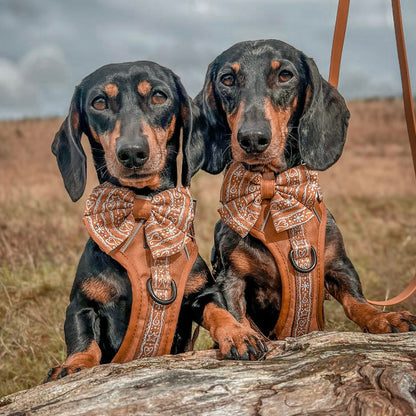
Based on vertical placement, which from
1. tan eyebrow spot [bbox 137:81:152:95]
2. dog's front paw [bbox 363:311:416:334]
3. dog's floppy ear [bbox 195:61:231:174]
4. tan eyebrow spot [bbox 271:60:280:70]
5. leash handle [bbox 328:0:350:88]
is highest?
leash handle [bbox 328:0:350:88]

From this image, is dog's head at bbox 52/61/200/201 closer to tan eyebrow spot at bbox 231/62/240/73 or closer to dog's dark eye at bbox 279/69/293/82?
tan eyebrow spot at bbox 231/62/240/73

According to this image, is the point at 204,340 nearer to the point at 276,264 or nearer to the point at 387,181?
the point at 276,264

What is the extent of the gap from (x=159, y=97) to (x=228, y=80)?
1.49 ft

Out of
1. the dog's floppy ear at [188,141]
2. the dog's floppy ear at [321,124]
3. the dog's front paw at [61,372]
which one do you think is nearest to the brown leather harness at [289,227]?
the dog's floppy ear at [321,124]

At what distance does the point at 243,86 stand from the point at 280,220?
740mm

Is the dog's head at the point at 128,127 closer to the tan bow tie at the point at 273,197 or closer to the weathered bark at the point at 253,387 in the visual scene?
the tan bow tie at the point at 273,197

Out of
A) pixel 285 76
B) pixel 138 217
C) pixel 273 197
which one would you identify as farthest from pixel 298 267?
pixel 285 76

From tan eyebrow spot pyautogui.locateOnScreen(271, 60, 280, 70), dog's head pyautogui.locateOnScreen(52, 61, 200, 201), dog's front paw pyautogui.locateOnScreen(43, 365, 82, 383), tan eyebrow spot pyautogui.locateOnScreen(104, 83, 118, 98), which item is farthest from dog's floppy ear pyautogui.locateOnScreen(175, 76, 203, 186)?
dog's front paw pyautogui.locateOnScreen(43, 365, 82, 383)

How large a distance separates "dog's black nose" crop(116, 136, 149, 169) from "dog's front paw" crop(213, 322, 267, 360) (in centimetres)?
85

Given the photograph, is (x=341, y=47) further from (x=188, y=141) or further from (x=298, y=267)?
(x=298, y=267)

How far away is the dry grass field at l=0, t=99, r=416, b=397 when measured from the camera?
162 inches

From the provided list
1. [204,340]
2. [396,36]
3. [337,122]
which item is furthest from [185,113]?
[204,340]

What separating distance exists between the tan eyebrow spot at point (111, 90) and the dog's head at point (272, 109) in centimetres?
58

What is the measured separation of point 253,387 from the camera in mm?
1978
